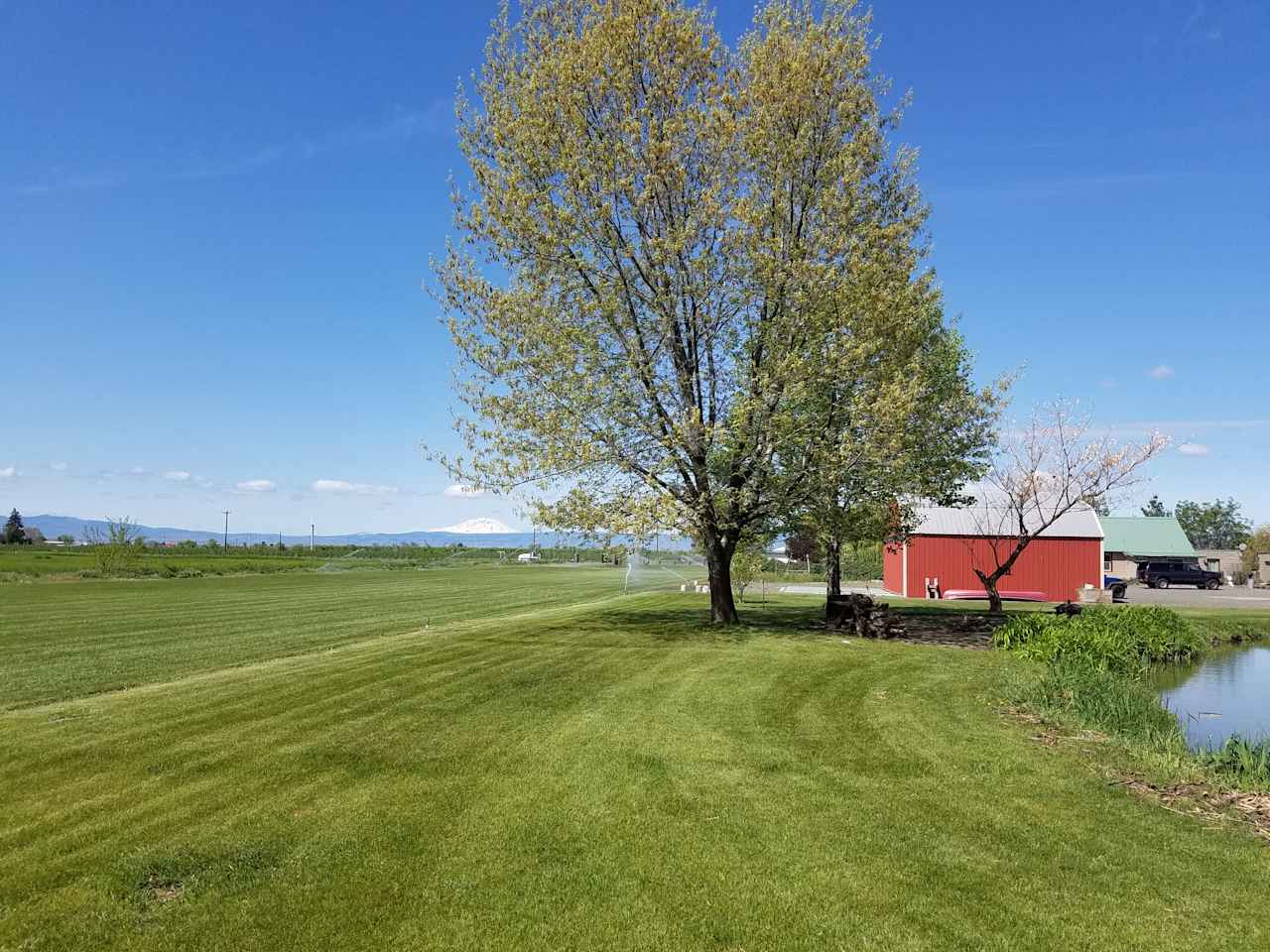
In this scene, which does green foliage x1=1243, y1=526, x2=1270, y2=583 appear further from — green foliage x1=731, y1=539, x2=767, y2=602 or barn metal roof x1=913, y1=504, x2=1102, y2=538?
green foliage x1=731, y1=539, x2=767, y2=602

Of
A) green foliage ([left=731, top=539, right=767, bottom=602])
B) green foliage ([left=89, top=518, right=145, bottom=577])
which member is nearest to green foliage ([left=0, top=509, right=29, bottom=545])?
green foliage ([left=89, top=518, right=145, bottom=577])

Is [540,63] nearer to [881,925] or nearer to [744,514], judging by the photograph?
[744,514]

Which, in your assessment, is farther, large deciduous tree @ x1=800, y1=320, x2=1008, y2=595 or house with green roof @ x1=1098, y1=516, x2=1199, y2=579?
house with green roof @ x1=1098, y1=516, x2=1199, y2=579

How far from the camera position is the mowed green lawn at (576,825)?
207 inches

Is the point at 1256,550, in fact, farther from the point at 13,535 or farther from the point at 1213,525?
the point at 13,535

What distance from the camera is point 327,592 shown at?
41531 millimetres

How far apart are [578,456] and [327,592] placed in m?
28.6

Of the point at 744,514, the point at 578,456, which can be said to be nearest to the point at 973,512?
the point at 744,514

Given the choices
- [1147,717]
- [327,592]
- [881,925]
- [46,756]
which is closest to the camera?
[881,925]

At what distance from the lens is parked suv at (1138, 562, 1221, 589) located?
56969 millimetres

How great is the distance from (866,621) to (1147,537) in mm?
60199

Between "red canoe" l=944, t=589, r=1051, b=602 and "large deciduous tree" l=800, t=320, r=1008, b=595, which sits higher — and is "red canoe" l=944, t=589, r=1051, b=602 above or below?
below

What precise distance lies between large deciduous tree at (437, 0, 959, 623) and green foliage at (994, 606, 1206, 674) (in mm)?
6219

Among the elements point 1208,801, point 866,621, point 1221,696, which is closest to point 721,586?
point 866,621
